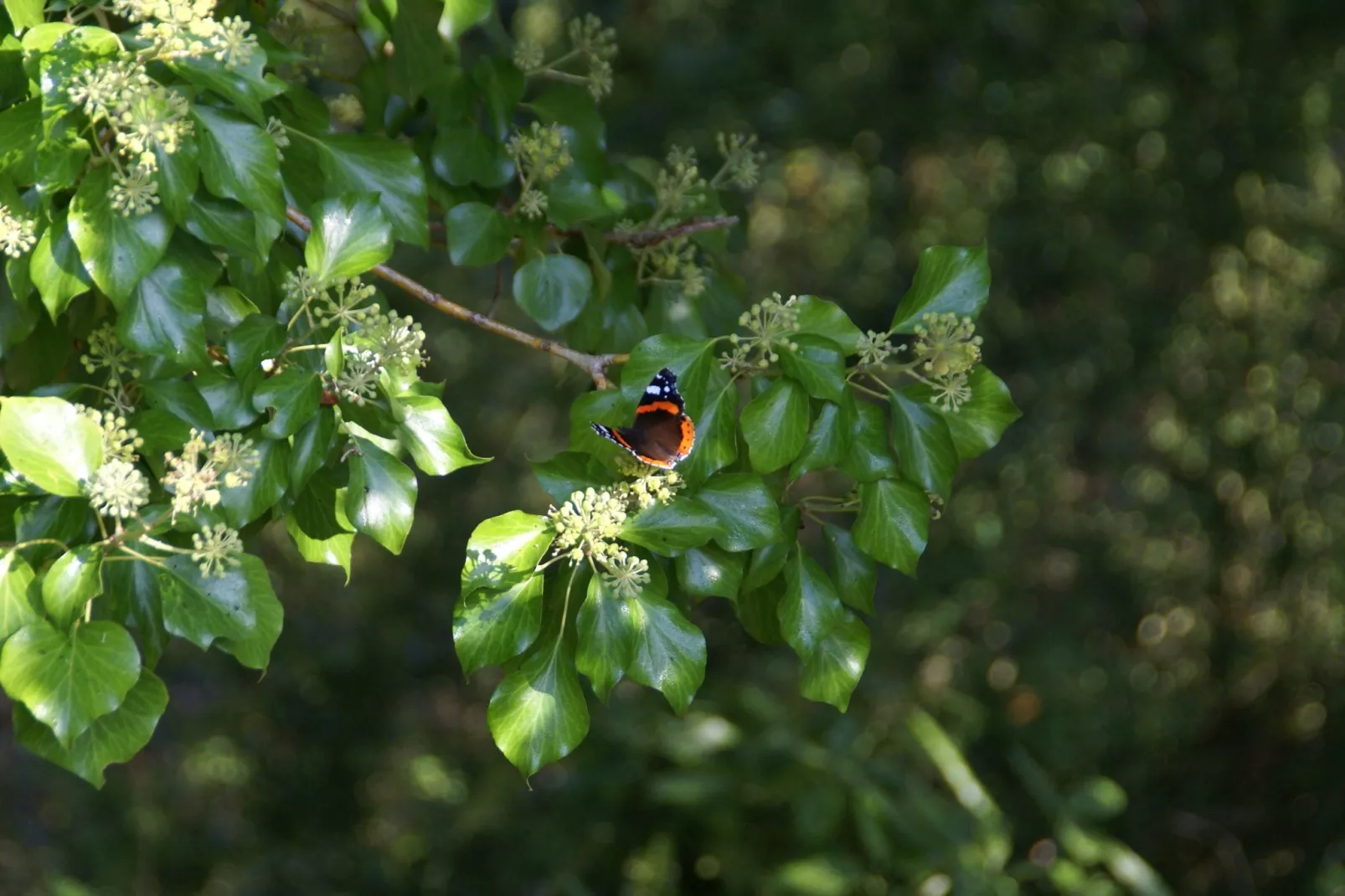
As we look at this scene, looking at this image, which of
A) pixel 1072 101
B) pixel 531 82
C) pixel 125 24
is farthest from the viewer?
pixel 1072 101

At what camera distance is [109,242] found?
78cm

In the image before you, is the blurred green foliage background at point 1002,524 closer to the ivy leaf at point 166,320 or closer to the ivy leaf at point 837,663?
the ivy leaf at point 837,663

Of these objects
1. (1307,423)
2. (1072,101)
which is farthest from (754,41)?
(1307,423)

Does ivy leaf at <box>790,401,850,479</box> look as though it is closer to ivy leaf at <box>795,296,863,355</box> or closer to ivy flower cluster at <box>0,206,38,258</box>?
ivy leaf at <box>795,296,863,355</box>

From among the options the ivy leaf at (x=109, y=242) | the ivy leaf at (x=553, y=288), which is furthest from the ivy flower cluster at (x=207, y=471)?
the ivy leaf at (x=553, y=288)

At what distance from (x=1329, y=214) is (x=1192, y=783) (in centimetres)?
143

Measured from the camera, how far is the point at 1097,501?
9.95 ft

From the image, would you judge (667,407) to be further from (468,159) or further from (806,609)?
(468,159)

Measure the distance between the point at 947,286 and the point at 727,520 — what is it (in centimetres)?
27

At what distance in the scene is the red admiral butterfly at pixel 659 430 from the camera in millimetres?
817

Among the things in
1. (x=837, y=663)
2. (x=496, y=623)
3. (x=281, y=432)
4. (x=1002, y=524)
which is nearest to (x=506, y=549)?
(x=496, y=623)

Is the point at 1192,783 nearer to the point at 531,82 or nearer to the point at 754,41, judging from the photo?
the point at 754,41

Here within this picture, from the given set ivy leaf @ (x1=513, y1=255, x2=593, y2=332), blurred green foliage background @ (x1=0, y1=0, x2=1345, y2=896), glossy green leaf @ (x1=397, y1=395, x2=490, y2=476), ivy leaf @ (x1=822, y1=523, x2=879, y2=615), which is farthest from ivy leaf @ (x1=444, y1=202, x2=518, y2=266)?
blurred green foliage background @ (x1=0, y1=0, x2=1345, y2=896)

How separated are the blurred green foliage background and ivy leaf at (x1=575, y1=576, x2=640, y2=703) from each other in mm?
1760
